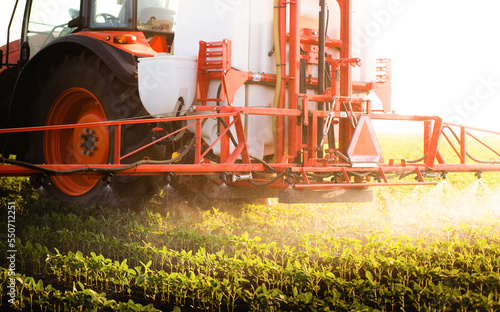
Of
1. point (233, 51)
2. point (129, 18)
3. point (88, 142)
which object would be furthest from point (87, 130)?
point (233, 51)

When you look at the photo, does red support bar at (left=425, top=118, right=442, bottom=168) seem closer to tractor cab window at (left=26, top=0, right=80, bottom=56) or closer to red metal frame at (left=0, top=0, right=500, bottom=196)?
red metal frame at (left=0, top=0, right=500, bottom=196)

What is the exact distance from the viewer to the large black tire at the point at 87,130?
5562 millimetres

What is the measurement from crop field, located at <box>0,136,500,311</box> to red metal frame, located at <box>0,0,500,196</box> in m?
0.51

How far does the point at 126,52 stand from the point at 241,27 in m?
1.11

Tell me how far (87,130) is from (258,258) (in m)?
A: 2.86

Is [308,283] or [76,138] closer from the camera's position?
[308,283]

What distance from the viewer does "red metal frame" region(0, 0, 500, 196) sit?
15.5 feet

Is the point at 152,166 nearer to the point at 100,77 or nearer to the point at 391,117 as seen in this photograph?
the point at 100,77

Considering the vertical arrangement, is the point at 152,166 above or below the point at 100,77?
below

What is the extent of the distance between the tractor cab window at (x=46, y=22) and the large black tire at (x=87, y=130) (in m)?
0.76

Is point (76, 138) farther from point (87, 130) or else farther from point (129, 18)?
point (129, 18)

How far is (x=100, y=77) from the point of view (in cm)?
570

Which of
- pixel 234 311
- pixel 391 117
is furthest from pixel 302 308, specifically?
pixel 391 117

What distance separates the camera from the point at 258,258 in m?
3.88
